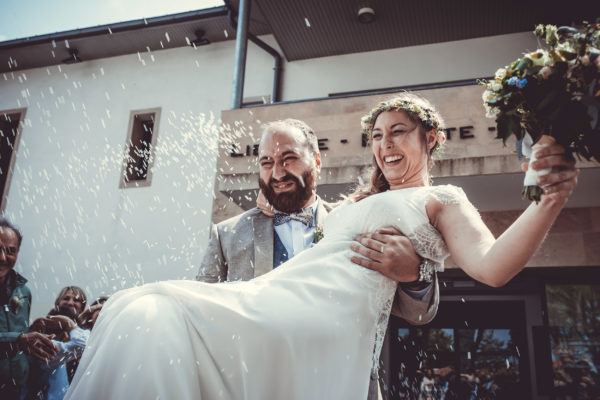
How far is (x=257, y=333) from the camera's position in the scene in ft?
5.59

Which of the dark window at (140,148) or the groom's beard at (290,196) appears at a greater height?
Result: the dark window at (140,148)

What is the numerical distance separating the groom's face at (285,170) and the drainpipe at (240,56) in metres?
6.96

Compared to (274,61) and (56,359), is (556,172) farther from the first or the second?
(274,61)

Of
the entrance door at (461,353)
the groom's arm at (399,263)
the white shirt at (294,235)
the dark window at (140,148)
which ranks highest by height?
the dark window at (140,148)

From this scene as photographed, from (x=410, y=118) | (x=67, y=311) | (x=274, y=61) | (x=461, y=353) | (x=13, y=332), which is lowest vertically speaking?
(x=461, y=353)

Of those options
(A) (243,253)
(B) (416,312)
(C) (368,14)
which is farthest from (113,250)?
(B) (416,312)

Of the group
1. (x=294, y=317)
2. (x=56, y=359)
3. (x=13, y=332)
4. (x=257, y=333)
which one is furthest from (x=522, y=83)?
(x=56, y=359)

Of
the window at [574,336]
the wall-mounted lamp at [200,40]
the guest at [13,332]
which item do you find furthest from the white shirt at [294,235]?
the wall-mounted lamp at [200,40]

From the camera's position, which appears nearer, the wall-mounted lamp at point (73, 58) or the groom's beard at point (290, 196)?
the groom's beard at point (290, 196)

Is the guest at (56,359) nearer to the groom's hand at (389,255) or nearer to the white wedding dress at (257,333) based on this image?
the white wedding dress at (257,333)

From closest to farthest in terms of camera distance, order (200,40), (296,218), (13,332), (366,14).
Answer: (296,218)
(13,332)
(366,14)
(200,40)

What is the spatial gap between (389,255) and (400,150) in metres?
0.72

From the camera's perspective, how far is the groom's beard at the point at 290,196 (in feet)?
9.27

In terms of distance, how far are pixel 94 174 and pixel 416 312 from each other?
12.2 metres
